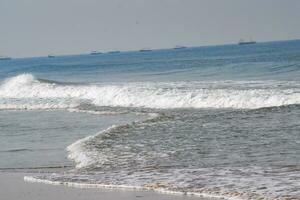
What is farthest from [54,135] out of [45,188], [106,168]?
[45,188]

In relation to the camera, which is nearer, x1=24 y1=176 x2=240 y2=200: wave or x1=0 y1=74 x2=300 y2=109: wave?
x1=24 y1=176 x2=240 y2=200: wave

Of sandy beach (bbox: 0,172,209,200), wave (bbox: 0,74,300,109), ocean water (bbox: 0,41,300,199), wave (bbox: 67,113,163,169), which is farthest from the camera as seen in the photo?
wave (bbox: 0,74,300,109)

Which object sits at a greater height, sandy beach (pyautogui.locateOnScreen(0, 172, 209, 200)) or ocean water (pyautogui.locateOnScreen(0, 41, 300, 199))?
ocean water (pyautogui.locateOnScreen(0, 41, 300, 199))

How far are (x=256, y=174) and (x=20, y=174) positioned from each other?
4.20 meters

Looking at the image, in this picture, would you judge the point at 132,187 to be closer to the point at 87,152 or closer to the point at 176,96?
the point at 87,152

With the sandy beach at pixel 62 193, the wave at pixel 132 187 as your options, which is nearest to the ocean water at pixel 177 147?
the wave at pixel 132 187

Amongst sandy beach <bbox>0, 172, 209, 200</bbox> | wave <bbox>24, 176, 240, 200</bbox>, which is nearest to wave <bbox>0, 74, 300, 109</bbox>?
wave <bbox>24, 176, 240, 200</bbox>

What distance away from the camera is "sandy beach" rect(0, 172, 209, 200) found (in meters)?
8.79

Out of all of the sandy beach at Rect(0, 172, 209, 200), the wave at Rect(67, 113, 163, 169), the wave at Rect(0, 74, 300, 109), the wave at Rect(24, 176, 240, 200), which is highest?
the wave at Rect(0, 74, 300, 109)

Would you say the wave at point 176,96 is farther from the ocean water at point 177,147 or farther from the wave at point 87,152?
the wave at point 87,152

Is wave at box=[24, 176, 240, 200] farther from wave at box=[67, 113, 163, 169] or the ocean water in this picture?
wave at box=[67, 113, 163, 169]

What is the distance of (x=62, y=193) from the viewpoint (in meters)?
9.26

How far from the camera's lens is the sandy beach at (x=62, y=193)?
Result: 879 centimetres

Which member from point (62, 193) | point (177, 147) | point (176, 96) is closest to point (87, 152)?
point (177, 147)
